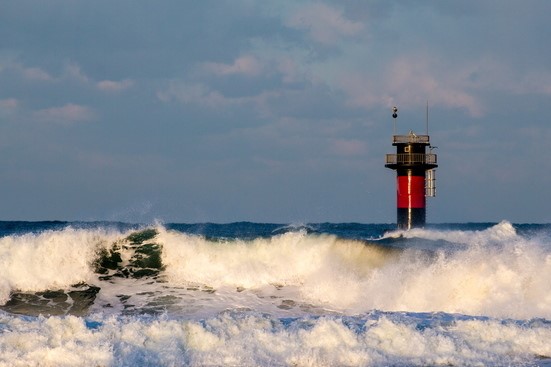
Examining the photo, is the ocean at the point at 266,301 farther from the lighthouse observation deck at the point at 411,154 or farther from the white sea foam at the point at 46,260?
the lighthouse observation deck at the point at 411,154

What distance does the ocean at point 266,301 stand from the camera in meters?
8.99

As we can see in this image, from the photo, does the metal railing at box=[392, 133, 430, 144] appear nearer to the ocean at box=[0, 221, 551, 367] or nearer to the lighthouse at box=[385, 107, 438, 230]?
the lighthouse at box=[385, 107, 438, 230]

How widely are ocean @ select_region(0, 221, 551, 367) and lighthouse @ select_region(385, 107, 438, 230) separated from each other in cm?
52

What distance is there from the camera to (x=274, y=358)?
8961 millimetres

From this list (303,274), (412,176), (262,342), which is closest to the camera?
(262,342)

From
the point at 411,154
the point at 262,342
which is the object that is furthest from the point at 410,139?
the point at 262,342

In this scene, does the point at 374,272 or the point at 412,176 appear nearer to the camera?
the point at 374,272

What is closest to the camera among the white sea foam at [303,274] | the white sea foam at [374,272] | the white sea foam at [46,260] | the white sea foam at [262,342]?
the white sea foam at [262,342]

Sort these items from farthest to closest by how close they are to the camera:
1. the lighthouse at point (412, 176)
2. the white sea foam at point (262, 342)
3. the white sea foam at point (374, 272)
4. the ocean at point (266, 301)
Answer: the lighthouse at point (412, 176) < the white sea foam at point (374, 272) < the ocean at point (266, 301) < the white sea foam at point (262, 342)

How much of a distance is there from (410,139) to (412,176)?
1020 millimetres

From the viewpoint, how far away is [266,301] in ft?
45.5

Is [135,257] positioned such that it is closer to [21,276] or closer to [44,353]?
[21,276]

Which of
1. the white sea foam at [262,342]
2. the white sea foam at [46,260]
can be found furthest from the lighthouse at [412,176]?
the white sea foam at [262,342]

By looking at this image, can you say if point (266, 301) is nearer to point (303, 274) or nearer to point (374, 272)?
point (303, 274)
